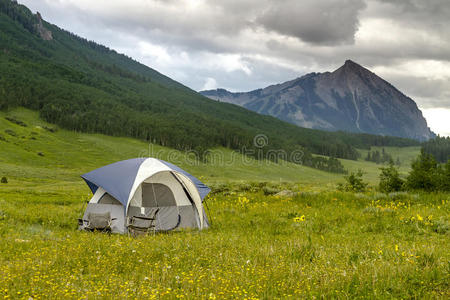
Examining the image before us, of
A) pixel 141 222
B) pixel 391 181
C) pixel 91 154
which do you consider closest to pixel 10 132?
pixel 91 154

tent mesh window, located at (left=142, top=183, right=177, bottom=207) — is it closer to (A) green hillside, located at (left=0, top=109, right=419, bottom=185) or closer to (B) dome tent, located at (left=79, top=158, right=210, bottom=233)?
(B) dome tent, located at (left=79, top=158, right=210, bottom=233)

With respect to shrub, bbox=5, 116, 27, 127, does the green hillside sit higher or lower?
lower

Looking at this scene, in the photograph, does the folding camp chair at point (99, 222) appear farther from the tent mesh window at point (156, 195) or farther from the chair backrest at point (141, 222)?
the tent mesh window at point (156, 195)

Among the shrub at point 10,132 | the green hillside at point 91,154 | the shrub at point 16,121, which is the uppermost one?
the shrub at point 16,121

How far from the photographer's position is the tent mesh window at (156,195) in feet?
49.3

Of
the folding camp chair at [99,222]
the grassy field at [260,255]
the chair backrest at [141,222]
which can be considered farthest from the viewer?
the chair backrest at [141,222]

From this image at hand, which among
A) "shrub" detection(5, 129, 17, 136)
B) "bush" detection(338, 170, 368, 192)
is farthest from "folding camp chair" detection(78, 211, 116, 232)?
"shrub" detection(5, 129, 17, 136)

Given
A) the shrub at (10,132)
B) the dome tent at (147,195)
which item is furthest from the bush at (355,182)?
the shrub at (10,132)

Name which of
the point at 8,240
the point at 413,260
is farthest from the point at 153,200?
the point at 413,260

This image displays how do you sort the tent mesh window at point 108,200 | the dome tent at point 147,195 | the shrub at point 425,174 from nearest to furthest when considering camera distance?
the dome tent at point 147,195, the tent mesh window at point 108,200, the shrub at point 425,174

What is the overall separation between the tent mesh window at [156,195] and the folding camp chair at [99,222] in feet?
6.01

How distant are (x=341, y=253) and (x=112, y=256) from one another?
228 inches

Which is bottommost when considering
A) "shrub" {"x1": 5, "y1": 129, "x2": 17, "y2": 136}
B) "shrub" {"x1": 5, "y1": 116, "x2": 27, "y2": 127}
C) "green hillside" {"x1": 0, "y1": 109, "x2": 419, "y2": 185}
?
"green hillside" {"x1": 0, "y1": 109, "x2": 419, "y2": 185}

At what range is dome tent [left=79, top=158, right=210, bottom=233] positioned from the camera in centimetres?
1370
